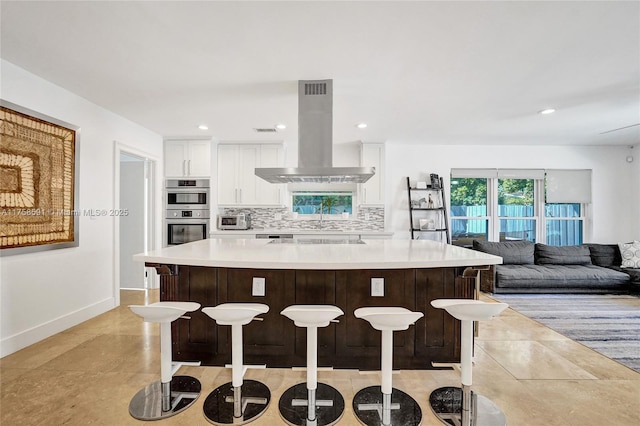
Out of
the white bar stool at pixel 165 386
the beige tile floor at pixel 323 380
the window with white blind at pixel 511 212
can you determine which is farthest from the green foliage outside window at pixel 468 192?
the white bar stool at pixel 165 386

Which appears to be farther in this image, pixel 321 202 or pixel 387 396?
pixel 321 202

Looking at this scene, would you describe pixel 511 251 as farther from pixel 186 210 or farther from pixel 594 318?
pixel 186 210

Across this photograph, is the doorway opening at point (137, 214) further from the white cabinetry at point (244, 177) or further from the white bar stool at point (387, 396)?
the white bar stool at point (387, 396)

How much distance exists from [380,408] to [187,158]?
4.54 metres

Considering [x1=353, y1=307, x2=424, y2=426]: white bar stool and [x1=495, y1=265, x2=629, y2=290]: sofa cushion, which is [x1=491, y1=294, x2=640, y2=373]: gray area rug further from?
[x1=353, y1=307, x2=424, y2=426]: white bar stool

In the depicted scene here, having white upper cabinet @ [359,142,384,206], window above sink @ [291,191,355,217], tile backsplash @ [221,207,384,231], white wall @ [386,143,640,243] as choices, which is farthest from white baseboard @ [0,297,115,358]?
white wall @ [386,143,640,243]

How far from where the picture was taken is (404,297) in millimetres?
2354

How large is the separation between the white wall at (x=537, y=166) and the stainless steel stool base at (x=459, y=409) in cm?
367

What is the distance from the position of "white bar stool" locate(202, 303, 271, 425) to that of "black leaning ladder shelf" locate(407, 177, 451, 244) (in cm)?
407

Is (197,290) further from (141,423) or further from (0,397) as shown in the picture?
(0,397)

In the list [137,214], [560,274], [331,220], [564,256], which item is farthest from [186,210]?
[564,256]

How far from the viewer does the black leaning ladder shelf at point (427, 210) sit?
544 cm

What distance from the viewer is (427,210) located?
560cm

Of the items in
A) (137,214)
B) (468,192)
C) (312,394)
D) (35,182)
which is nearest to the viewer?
(312,394)
